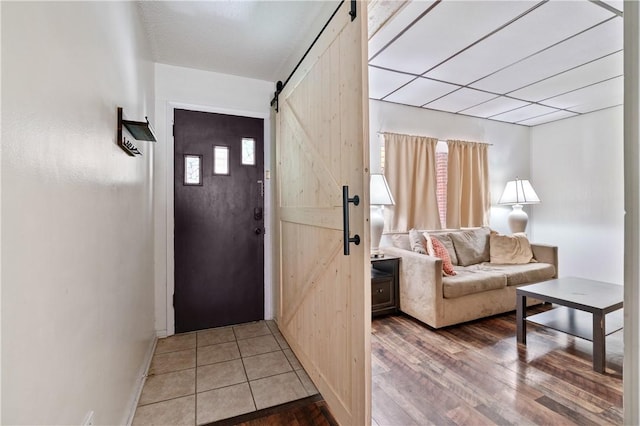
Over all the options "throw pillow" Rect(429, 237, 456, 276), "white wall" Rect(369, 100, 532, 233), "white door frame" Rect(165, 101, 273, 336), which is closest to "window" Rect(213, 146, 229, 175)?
"white door frame" Rect(165, 101, 273, 336)

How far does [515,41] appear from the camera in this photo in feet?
8.09

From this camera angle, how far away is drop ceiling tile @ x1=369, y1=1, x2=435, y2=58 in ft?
6.68

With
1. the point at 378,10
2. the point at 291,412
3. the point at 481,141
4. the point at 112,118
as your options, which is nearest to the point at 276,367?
the point at 291,412

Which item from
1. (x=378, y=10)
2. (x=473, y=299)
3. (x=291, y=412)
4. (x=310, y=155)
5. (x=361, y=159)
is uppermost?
(x=378, y=10)

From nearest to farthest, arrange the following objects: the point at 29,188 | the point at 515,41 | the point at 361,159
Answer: the point at 29,188
the point at 361,159
the point at 515,41

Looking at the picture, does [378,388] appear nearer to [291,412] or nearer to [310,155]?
[291,412]

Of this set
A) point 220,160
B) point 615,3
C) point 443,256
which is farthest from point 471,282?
point 220,160

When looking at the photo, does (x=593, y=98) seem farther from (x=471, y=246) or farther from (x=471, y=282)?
(x=471, y=282)

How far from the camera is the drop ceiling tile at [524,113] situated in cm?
408

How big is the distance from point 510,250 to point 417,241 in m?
1.28

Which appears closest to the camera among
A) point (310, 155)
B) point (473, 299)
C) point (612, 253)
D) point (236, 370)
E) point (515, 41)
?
point (310, 155)

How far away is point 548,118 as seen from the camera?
14.9 feet

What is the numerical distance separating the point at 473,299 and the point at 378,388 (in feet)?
5.16

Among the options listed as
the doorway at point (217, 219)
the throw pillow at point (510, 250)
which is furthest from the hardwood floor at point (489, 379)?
the doorway at point (217, 219)
